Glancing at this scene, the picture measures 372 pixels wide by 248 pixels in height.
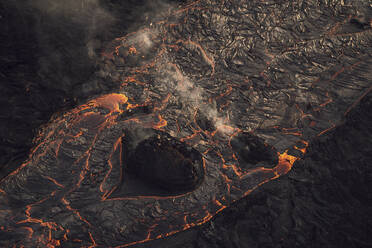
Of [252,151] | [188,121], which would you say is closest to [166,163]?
[188,121]

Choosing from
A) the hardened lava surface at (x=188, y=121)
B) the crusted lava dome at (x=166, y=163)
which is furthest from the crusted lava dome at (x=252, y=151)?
the crusted lava dome at (x=166, y=163)

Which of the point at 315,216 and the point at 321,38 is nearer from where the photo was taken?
the point at 315,216

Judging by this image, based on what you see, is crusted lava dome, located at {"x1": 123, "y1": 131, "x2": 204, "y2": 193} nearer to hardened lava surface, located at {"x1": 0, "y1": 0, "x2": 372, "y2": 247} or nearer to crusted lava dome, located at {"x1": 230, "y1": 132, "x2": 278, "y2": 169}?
hardened lava surface, located at {"x1": 0, "y1": 0, "x2": 372, "y2": 247}

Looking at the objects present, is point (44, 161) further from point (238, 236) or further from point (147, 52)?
point (238, 236)

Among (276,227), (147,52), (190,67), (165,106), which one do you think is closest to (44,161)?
(165,106)

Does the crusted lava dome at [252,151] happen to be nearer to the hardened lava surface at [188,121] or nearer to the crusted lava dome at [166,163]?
the hardened lava surface at [188,121]
